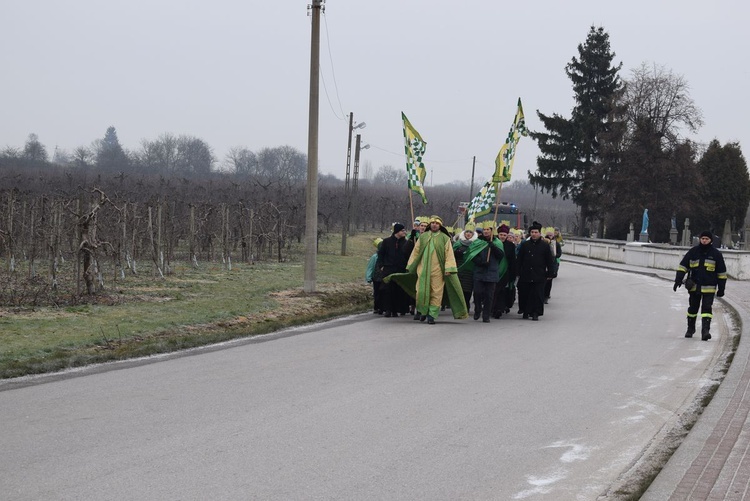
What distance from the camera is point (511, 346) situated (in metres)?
13.5

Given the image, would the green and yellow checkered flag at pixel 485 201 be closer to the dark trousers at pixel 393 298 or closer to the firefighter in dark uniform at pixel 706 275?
the dark trousers at pixel 393 298

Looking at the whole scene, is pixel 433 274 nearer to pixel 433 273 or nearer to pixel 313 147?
pixel 433 273

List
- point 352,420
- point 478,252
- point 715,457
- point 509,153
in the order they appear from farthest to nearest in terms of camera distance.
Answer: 1. point 509,153
2. point 478,252
3. point 352,420
4. point 715,457

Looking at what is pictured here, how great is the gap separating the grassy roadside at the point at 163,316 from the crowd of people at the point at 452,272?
1222 millimetres

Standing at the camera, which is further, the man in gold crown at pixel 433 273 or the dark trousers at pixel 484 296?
the dark trousers at pixel 484 296

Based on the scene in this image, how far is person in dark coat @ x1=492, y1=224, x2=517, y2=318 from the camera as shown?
59.0 ft

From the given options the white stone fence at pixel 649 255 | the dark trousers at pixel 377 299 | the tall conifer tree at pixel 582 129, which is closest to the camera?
the dark trousers at pixel 377 299

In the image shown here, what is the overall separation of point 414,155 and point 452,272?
644cm

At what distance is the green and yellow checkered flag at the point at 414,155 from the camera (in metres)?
22.1

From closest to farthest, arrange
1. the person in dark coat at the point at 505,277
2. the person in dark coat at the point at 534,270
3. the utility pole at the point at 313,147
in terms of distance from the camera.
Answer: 1. the person in dark coat at the point at 534,270
2. the person in dark coat at the point at 505,277
3. the utility pole at the point at 313,147

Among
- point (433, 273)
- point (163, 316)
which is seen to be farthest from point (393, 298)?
point (163, 316)

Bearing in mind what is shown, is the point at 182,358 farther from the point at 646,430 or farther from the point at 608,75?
the point at 608,75

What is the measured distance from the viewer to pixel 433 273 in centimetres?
1650

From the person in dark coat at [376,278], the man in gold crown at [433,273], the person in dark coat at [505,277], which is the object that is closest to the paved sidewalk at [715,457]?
the man in gold crown at [433,273]
